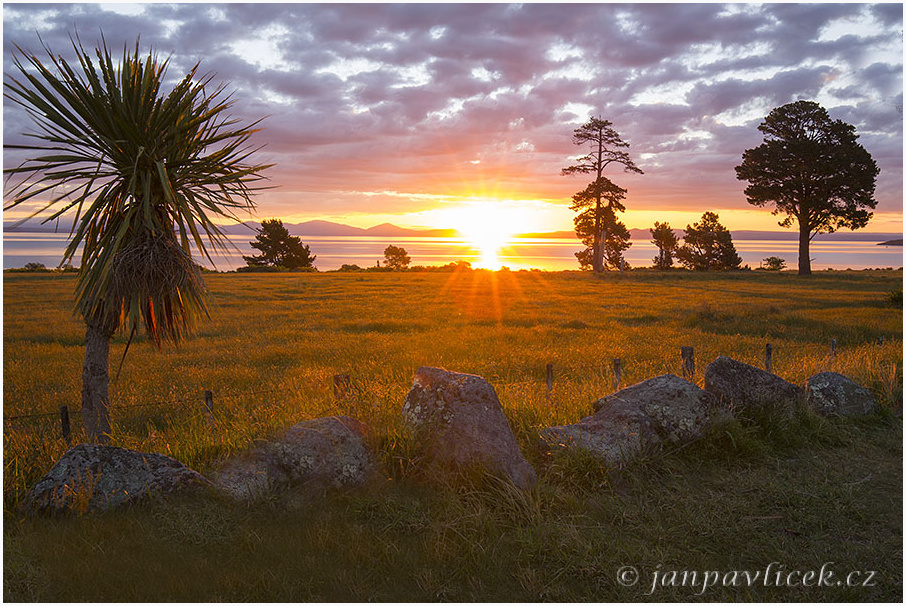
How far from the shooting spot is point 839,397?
9.41 meters

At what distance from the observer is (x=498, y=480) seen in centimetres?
634

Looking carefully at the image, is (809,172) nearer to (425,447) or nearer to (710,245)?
(710,245)

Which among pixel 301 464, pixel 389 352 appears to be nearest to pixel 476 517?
pixel 301 464

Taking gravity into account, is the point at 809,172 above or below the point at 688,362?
above

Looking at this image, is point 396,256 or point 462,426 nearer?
point 462,426

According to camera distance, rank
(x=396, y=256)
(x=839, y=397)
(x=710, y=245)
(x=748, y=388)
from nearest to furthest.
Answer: (x=748, y=388) < (x=839, y=397) < (x=710, y=245) < (x=396, y=256)

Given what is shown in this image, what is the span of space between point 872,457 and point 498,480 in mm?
5571

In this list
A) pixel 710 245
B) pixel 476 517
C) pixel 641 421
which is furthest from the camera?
pixel 710 245

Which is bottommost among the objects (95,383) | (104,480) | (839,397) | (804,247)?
(104,480)

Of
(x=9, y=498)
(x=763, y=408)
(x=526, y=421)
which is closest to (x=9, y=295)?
(x=9, y=498)

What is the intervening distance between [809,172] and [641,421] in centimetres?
5084

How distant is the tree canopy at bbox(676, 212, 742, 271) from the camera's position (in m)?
82.4

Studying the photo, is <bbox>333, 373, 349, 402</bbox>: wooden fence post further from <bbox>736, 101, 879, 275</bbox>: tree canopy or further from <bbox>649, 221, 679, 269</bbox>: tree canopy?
<bbox>649, 221, 679, 269</bbox>: tree canopy

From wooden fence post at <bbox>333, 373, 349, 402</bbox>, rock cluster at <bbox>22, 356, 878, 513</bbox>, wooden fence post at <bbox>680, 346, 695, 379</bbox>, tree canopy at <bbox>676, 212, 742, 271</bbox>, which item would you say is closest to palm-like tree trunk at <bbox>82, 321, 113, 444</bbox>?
rock cluster at <bbox>22, 356, 878, 513</bbox>
